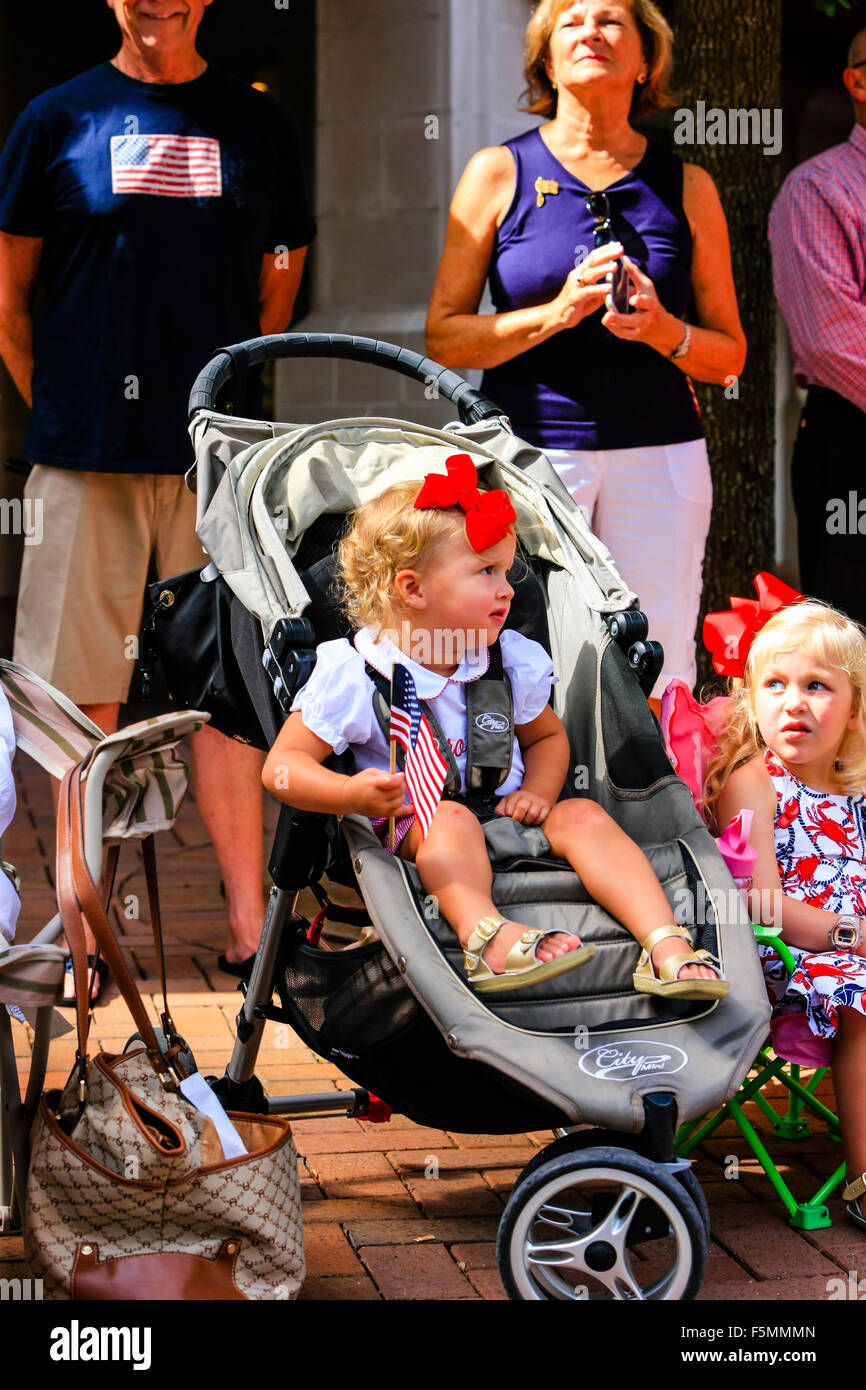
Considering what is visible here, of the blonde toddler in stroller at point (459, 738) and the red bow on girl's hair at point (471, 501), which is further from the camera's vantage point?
the red bow on girl's hair at point (471, 501)

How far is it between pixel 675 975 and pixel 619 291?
1.83 metres

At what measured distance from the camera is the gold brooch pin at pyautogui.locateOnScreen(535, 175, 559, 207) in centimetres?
412

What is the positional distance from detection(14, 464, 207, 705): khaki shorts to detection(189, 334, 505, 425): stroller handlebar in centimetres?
83

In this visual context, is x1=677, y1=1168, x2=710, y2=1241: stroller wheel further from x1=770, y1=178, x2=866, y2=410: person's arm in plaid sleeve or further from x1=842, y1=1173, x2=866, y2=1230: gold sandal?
x1=770, y1=178, x2=866, y2=410: person's arm in plaid sleeve

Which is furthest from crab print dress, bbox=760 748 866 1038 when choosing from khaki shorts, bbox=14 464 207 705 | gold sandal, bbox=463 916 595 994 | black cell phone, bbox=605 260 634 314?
khaki shorts, bbox=14 464 207 705

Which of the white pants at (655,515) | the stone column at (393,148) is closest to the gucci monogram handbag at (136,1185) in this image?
the white pants at (655,515)

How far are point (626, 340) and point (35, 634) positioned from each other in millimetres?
1702

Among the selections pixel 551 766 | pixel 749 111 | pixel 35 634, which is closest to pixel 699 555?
pixel 551 766

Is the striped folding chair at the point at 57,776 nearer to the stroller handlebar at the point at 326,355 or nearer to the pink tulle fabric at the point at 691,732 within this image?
the stroller handlebar at the point at 326,355

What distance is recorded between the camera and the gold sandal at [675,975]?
271 centimetres

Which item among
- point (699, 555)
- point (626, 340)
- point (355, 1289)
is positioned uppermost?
point (626, 340)

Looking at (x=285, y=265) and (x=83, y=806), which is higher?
(x=285, y=265)
